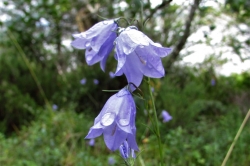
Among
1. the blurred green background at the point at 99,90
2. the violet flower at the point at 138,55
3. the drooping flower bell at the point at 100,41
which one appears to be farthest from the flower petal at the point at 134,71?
the blurred green background at the point at 99,90

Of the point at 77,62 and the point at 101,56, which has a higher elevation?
the point at 101,56

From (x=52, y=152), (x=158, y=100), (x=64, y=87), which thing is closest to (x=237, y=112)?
(x=158, y=100)

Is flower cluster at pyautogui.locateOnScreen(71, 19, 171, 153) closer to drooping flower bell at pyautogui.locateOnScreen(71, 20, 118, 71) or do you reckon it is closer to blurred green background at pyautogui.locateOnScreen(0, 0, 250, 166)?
drooping flower bell at pyautogui.locateOnScreen(71, 20, 118, 71)

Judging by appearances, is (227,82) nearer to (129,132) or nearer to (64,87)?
(64,87)

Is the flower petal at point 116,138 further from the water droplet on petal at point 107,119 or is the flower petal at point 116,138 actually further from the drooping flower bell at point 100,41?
the drooping flower bell at point 100,41

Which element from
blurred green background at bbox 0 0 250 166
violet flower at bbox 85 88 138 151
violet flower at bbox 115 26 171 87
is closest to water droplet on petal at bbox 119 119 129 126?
violet flower at bbox 85 88 138 151

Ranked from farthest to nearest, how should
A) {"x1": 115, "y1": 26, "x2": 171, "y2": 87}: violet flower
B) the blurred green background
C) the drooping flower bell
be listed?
the blurred green background
the drooping flower bell
{"x1": 115, "y1": 26, "x2": 171, "y2": 87}: violet flower

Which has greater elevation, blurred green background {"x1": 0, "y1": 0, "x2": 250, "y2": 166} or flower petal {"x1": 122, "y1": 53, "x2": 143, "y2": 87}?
flower petal {"x1": 122, "y1": 53, "x2": 143, "y2": 87}
